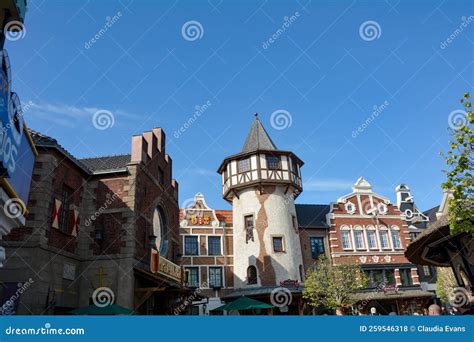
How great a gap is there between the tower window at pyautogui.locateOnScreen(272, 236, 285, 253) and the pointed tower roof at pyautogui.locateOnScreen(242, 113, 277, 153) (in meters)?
7.58

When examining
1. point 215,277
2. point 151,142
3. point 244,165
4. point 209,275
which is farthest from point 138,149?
point 215,277

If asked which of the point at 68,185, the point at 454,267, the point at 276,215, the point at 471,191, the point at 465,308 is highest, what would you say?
the point at 276,215

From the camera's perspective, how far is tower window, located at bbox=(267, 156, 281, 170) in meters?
31.1

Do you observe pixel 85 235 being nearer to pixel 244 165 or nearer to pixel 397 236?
pixel 244 165

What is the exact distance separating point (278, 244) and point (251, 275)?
3.30m

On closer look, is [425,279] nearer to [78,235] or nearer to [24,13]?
[78,235]

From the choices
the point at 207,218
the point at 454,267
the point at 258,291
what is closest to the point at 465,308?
the point at 454,267

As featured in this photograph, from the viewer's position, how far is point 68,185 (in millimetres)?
15430

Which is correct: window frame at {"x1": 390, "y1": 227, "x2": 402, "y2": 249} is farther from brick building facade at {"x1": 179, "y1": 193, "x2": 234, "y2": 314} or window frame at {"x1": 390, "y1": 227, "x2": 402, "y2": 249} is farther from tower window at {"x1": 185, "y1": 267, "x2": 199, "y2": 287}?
tower window at {"x1": 185, "y1": 267, "x2": 199, "y2": 287}

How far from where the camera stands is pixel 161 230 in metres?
21.7

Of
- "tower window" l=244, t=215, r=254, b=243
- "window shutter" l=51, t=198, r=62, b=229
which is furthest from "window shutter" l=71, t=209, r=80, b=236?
"tower window" l=244, t=215, r=254, b=243

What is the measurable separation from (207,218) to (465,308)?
21569 mm

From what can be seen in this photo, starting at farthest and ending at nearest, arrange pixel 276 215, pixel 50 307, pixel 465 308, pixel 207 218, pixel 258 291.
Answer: pixel 207 218
pixel 276 215
pixel 258 291
pixel 465 308
pixel 50 307

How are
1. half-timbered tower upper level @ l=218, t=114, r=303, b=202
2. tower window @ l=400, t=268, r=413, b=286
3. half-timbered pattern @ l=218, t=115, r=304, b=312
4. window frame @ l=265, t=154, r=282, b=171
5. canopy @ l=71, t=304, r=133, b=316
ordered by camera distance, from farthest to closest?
tower window @ l=400, t=268, r=413, b=286 < window frame @ l=265, t=154, r=282, b=171 < half-timbered tower upper level @ l=218, t=114, r=303, b=202 < half-timbered pattern @ l=218, t=115, r=304, b=312 < canopy @ l=71, t=304, r=133, b=316
